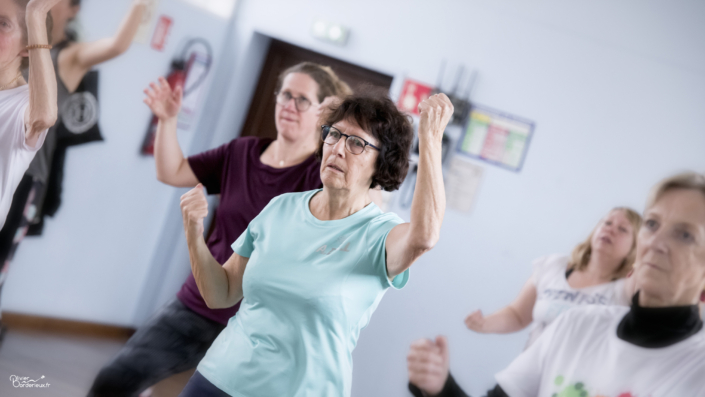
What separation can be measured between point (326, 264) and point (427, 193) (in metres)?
0.31

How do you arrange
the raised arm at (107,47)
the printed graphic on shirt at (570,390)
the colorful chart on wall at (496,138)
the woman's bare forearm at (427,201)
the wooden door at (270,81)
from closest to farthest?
the woman's bare forearm at (427,201) → the printed graphic on shirt at (570,390) → the raised arm at (107,47) → the colorful chart on wall at (496,138) → the wooden door at (270,81)

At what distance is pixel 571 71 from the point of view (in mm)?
2312

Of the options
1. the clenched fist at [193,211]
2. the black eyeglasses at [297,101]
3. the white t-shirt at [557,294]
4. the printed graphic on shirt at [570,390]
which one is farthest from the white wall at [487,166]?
the clenched fist at [193,211]

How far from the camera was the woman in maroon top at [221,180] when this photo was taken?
170 centimetres

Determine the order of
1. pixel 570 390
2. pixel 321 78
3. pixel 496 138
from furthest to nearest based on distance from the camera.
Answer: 1. pixel 496 138
2. pixel 321 78
3. pixel 570 390

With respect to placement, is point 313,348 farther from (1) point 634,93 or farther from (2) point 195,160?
(1) point 634,93

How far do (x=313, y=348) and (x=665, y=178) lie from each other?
1236mm

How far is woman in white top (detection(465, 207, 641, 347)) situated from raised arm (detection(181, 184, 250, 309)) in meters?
1.01

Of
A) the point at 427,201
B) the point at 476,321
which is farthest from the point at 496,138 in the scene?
the point at 427,201

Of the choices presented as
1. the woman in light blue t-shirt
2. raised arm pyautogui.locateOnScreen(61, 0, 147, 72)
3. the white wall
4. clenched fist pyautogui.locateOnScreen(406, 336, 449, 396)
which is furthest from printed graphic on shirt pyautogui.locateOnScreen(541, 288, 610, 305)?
raised arm pyautogui.locateOnScreen(61, 0, 147, 72)

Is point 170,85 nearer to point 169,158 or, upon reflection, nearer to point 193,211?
point 169,158

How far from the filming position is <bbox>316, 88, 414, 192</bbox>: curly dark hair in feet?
4.48

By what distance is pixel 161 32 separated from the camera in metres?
2.28

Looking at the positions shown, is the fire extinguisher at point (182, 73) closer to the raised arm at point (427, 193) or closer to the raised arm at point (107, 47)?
the raised arm at point (107, 47)
